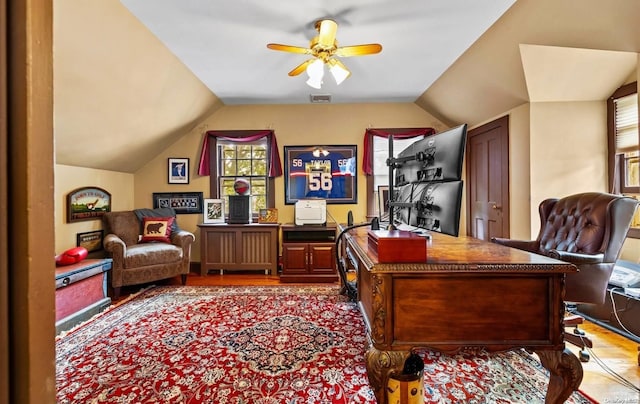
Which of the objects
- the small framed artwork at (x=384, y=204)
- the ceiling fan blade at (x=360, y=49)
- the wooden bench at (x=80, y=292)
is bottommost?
the wooden bench at (x=80, y=292)

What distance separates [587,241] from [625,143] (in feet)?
4.42

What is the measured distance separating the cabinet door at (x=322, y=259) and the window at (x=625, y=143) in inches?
Answer: 111

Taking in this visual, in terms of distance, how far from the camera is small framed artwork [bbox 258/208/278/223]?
4.18 meters

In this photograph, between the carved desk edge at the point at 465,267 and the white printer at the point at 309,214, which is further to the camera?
the white printer at the point at 309,214

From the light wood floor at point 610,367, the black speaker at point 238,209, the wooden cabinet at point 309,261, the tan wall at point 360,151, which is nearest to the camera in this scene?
the light wood floor at point 610,367

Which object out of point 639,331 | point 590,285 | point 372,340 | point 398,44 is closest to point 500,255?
point 372,340

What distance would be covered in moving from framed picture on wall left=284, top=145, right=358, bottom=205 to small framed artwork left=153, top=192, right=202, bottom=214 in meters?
1.42

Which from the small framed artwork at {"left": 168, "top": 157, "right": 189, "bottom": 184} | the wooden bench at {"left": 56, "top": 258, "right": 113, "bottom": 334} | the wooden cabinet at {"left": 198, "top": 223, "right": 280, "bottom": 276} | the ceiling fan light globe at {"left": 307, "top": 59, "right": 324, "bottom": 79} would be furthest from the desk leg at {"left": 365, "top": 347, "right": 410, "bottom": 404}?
the small framed artwork at {"left": 168, "top": 157, "right": 189, "bottom": 184}

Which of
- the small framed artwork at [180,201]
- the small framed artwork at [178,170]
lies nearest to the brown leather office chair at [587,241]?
the small framed artwork at [180,201]

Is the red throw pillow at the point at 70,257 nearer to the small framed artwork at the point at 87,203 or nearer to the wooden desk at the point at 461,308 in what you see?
the small framed artwork at the point at 87,203

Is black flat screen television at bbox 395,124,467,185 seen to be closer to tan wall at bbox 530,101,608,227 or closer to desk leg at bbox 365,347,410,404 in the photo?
desk leg at bbox 365,347,410,404

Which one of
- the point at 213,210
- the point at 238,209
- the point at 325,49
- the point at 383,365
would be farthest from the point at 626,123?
the point at 213,210

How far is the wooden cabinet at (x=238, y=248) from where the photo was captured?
4.02 metres

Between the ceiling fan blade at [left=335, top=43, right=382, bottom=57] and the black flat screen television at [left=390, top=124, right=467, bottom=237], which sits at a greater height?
the ceiling fan blade at [left=335, top=43, right=382, bottom=57]
